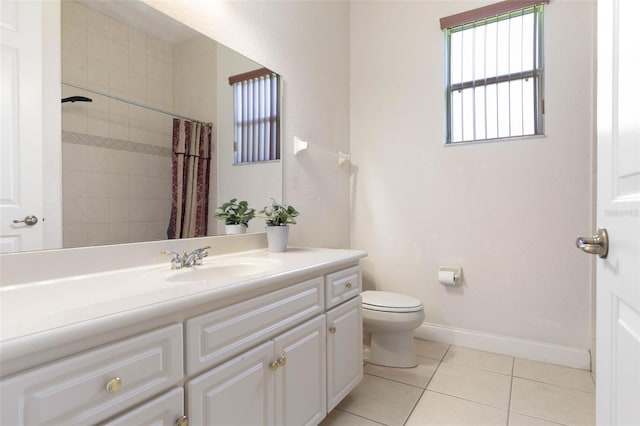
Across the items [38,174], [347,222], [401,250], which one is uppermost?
[38,174]

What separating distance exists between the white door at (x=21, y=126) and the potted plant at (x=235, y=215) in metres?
0.71

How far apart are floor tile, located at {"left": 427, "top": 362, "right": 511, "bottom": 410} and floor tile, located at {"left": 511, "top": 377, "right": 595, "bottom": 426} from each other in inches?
2.2

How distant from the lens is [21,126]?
0.96 meters

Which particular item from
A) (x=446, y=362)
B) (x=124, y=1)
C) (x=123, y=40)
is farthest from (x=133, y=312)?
(x=446, y=362)

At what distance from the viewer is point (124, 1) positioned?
1.24m

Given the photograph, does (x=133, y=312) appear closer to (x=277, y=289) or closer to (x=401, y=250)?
(x=277, y=289)

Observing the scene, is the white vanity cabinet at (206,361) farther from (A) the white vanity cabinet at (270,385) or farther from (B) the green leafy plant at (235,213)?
(B) the green leafy plant at (235,213)

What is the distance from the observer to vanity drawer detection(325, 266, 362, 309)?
1447mm

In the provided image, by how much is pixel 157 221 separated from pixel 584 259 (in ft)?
7.94

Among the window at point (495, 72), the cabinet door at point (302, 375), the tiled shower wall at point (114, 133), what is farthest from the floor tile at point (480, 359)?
the tiled shower wall at point (114, 133)

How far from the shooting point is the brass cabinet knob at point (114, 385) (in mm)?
668

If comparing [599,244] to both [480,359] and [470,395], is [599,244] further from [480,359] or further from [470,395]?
[480,359]

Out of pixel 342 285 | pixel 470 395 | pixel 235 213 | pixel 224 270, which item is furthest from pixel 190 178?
pixel 470 395

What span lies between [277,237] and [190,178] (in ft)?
1.71
